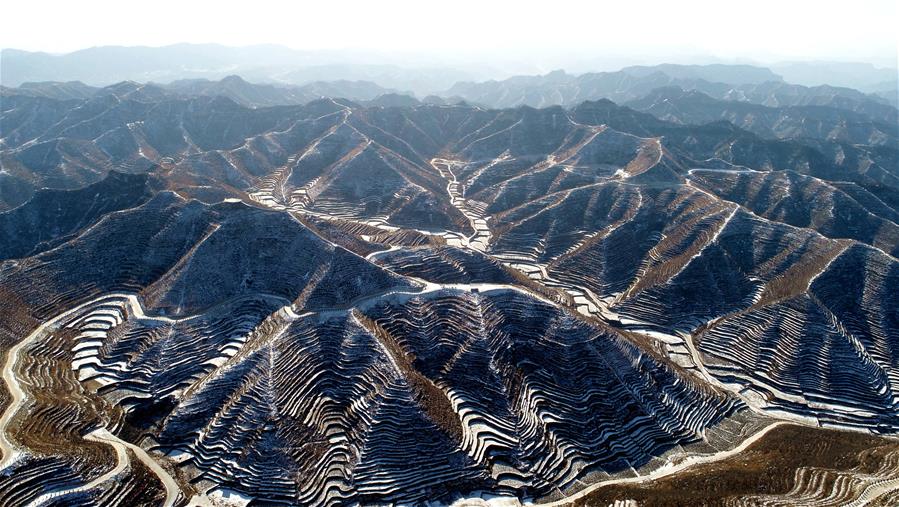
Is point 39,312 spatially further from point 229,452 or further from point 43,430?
point 229,452

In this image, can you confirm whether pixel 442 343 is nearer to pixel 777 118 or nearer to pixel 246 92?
pixel 777 118

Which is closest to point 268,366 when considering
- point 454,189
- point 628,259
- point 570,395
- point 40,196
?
point 570,395

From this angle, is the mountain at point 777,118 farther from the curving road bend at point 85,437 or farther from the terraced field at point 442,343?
the curving road bend at point 85,437

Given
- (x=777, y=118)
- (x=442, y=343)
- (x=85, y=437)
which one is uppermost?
(x=777, y=118)

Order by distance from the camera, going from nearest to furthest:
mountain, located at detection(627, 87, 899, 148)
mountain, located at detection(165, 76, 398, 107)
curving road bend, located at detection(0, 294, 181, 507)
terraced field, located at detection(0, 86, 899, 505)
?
1. curving road bend, located at detection(0, 294, 181, 507)
2. terraced field, located at detection(0, 86, 899, 505)
3. mountain, located at detection(627, 87, 899, 148)
4. mountain, located at detection(165, 76, 398, 107)

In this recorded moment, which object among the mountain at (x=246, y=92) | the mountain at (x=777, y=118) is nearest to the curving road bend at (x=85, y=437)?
the mountain at (x=246, y=92)

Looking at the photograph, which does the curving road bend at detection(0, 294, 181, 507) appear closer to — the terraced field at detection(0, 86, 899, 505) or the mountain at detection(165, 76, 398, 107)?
the terraced field at detection(0, 86, 899, 505)

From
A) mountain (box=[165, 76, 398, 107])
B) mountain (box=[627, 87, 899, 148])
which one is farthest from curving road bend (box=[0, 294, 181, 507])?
mountain (box=[627, 87, 899, 148])

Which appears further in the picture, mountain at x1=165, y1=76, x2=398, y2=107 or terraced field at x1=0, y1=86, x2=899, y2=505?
mountain at x1=165, y1=76, x2=398, y2=107

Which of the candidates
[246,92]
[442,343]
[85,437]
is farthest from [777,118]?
[85,437]
